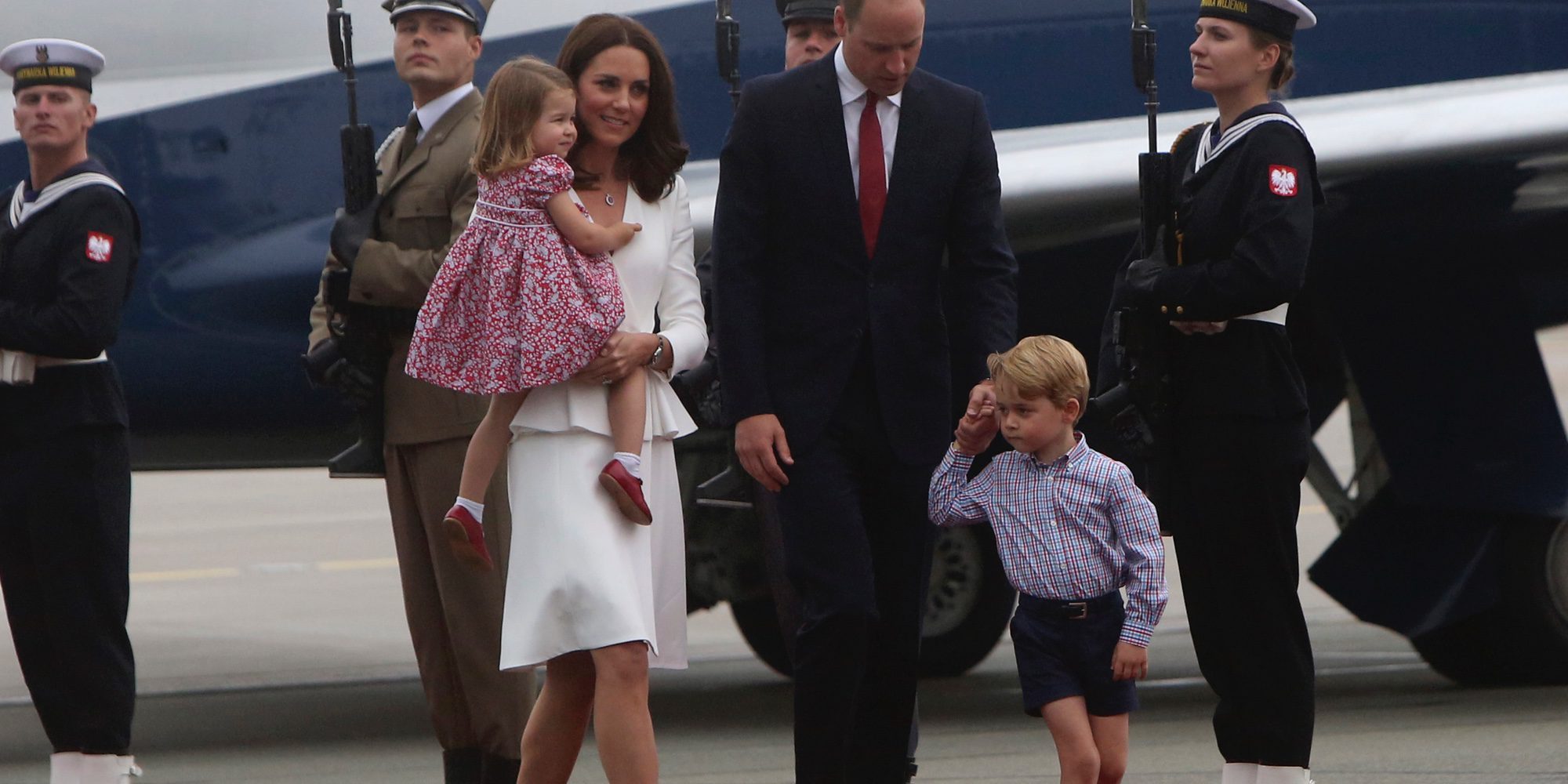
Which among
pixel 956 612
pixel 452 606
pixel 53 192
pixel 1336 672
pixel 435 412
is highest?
pixel 53 192

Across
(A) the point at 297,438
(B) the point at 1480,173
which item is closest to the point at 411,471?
(A) the point at 297,438

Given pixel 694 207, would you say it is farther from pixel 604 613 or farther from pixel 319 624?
pixel 319 624

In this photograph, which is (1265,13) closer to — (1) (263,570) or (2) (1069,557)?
(2) (1069,557)

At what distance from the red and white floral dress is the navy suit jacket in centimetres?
29

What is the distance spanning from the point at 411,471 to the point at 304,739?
2.13 m

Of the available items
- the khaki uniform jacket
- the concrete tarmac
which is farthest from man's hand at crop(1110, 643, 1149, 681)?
the khaki uniform jacket

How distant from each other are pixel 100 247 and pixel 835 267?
184 centimetres

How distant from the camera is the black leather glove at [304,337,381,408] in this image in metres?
5.21

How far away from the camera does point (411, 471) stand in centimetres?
523

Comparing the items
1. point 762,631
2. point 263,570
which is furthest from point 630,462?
point 263,570

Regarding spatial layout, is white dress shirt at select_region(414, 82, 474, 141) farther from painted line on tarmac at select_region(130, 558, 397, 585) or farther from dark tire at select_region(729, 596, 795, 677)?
painted line on tarmac at select_region(130, 558, 397, 585)

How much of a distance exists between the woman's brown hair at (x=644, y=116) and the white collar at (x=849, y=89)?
1.09 ft

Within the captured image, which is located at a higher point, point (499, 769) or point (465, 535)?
point (465, 535)

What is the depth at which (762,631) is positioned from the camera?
841 cm
